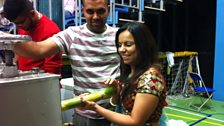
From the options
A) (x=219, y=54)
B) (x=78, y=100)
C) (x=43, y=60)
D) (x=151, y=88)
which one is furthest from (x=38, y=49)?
(x=219, y=54)

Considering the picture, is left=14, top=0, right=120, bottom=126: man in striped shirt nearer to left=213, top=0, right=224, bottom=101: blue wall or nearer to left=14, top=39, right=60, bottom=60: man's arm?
left=14, top=39, right=60, bottom=60: man's arm

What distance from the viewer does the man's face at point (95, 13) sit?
4.52 feet

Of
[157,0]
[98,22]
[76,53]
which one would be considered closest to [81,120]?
[76,53]

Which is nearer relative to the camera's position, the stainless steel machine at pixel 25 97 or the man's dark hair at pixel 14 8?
the stainless steel machine at pixel 25 97

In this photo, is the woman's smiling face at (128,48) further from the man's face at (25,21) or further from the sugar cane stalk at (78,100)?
the man's face at (25,21)

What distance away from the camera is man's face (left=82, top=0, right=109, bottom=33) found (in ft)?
4.52

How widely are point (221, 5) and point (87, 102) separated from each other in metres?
5.61

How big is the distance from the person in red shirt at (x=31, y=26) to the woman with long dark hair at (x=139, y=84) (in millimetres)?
400

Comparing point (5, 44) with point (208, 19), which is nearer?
point (5, 44)

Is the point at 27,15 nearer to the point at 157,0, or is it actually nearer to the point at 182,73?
the point at 157,0

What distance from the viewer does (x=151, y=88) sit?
1.03 meters

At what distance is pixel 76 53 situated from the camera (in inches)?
55.1

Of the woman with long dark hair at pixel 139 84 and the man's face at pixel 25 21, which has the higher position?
the man's face at pixel 25 21

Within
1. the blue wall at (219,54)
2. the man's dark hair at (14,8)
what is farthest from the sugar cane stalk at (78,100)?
the blue wall at (219,54)
